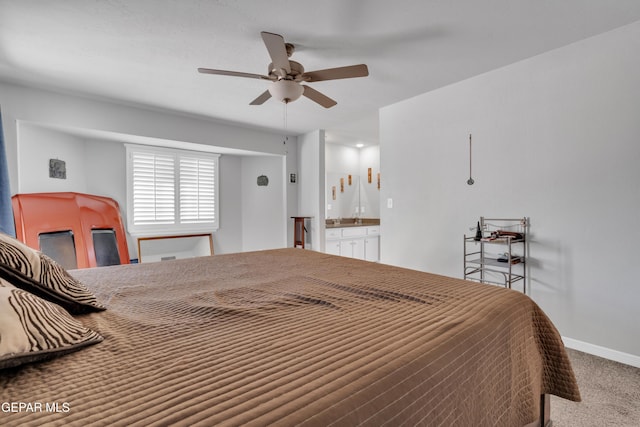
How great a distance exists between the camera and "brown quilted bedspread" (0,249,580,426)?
21.4 inches

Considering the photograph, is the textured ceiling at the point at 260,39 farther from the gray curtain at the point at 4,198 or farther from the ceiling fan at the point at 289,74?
the gray curtain at the point at 4,198

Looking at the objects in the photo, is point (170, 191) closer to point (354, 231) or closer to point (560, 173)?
point (354, 231)

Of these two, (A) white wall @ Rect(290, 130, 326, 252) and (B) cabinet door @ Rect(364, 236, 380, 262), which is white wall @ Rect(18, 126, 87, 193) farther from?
(B) cabinet door @ Rect(364, 236, 380, 262)

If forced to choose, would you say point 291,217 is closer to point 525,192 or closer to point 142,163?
point 142,163

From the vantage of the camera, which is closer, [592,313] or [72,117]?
[592,313]

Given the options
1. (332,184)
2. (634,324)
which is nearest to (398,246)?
(634,324)

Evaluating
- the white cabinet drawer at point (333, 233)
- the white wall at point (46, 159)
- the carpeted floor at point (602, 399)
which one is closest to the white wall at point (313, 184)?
the white cabinet drawer at point (333, 233)

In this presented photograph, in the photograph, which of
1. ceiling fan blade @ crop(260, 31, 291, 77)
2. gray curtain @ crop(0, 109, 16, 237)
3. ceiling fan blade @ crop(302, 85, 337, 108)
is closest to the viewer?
ceiling fan blade @ crop(260, 31, 291, 77)

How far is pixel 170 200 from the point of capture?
437 centimetres

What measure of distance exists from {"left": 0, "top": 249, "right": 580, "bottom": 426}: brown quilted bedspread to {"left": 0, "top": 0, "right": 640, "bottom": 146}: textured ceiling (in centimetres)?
171

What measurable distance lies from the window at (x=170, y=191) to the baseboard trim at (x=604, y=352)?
15.2 feet

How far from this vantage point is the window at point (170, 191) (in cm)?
407

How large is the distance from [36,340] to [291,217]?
430cm

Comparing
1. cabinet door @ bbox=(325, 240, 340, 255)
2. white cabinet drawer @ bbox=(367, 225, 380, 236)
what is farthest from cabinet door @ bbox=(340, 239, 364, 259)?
white cabinet drawer @ bbox=(367, 225, 380, 236)
